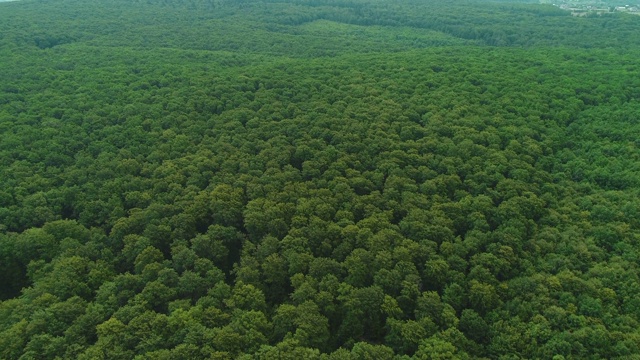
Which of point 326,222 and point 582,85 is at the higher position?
point 582,85

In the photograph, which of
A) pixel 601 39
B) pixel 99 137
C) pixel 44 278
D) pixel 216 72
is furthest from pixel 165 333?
pixel 601 39

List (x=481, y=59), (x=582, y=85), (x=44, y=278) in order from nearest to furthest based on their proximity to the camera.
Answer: (x=44, y=278) → (x=582, y=85) → (x=481, y=59)

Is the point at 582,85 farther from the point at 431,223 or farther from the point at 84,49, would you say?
the point at 84,49

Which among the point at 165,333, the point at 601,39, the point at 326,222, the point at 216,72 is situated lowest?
the point at 165,333

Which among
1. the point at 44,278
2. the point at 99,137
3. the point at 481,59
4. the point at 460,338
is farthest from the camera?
the point at 481,59

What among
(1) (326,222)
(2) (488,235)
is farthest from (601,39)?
(1) (326,222)

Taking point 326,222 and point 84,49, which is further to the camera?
point 84,49

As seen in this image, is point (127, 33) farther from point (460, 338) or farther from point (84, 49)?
point (460, 338)
